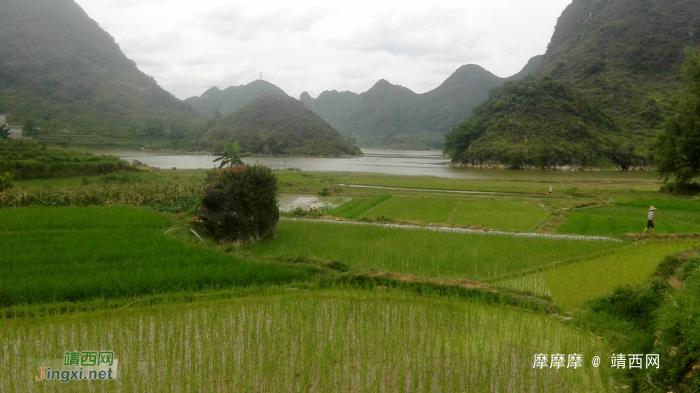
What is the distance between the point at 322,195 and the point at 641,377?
19549mm

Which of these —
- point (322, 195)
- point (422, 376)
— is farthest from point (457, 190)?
point (422, 376)

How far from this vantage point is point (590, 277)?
7.52 meters

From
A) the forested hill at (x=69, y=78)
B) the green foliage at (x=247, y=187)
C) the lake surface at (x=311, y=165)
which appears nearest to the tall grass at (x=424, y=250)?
the green foliage at (x=247, y=187)

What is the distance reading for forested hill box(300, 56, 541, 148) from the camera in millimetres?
145375

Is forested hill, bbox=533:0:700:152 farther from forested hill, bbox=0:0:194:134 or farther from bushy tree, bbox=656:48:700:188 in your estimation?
forested hill, bbox=0:0:194:134

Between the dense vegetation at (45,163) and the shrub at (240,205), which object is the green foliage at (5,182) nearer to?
the dense vegetation at (45,163)

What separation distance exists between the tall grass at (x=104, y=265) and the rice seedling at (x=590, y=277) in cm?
412

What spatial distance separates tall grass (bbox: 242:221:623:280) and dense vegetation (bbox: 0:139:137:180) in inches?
725

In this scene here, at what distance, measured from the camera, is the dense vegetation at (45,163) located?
21281 millimetres

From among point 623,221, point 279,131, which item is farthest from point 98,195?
point 279,131

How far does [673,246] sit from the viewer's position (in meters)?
9.95

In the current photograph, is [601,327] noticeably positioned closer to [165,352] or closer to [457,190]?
[165,352]

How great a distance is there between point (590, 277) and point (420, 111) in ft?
514

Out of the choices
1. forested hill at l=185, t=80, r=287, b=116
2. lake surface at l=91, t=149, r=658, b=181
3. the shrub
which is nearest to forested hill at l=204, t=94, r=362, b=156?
lake surface at l=91, t=149, r=658, b=181
